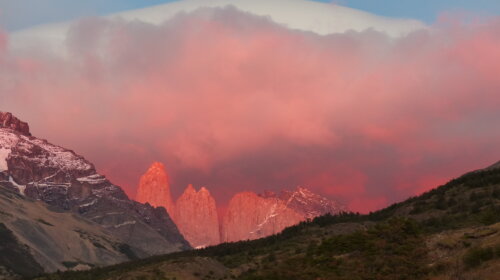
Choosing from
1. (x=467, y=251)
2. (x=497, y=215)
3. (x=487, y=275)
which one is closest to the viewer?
(x=487, y=275)

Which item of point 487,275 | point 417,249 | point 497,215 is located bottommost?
point 487,275

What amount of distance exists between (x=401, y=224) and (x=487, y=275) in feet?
113

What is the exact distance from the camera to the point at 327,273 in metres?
111

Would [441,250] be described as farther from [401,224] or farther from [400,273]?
[401,224]

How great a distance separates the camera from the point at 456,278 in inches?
3509

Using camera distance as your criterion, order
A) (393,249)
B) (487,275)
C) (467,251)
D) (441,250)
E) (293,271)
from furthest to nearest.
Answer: (293,271)
(393,249)
(441,250)
(467,251)
(487,275)

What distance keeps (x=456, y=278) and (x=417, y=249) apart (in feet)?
55.4

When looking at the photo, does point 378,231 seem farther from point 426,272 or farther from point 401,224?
point 426,272

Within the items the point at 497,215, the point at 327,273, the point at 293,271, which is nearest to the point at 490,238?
the point at 327,273

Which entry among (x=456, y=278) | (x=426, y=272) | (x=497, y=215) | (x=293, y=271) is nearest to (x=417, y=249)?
(x=426, y=272)

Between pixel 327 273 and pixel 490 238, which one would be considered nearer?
pixel 490 238

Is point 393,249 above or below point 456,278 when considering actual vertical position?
above

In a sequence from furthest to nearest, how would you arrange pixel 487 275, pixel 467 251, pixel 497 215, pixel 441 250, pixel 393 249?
pixel 497 215 < pixel 393 249 < pixel 441 250 < pixel 467 251 < pixel 487 275

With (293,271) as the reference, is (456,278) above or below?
below
